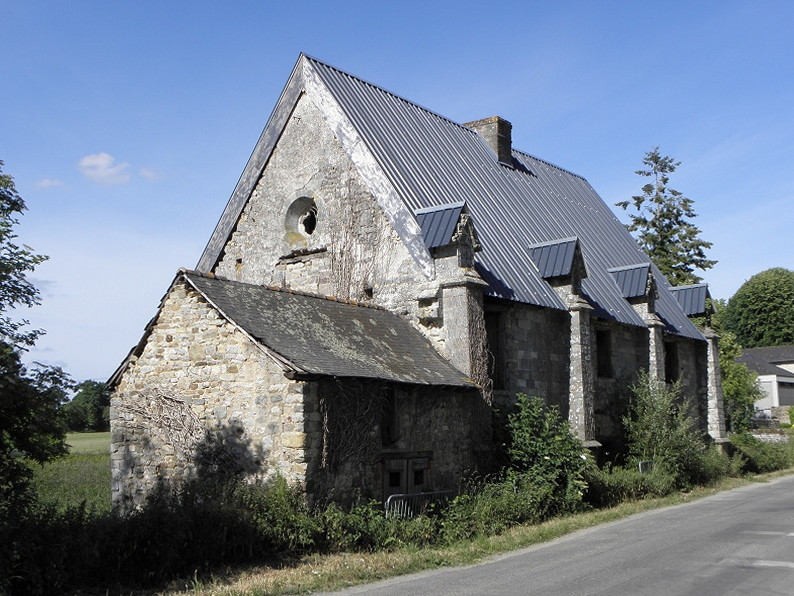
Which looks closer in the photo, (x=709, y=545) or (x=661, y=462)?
(x=709, y=545)

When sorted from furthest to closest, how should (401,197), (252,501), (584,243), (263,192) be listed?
(584,243), (263,192), (401,197), (252,501)

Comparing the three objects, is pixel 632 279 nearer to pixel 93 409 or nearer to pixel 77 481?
pixel 77 481

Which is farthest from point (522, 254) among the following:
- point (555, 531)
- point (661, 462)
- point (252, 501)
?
point (252, 501)

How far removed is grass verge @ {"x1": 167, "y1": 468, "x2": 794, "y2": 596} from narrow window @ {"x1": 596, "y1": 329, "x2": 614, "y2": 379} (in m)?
7.00

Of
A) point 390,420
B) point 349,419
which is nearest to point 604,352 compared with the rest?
point 390,420

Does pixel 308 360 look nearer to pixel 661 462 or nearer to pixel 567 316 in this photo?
pixel 567 316

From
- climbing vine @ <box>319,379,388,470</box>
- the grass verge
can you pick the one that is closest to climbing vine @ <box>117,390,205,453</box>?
climbing vine @ <box>319,379,388,470</box>

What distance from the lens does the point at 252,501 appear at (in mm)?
11555

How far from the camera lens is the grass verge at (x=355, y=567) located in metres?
9.70

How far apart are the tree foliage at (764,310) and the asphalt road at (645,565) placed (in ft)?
217

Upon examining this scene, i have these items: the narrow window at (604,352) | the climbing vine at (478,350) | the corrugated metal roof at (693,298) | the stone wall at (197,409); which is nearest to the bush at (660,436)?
the narrow window at (604,352)

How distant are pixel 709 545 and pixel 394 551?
4.61 m

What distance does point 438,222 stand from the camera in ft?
54.1

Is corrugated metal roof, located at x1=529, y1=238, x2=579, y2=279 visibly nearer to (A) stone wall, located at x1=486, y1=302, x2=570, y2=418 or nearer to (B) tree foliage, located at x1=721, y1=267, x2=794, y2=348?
(A) stone wall, located at x1=486, y1=302, x2=570, y2=418
